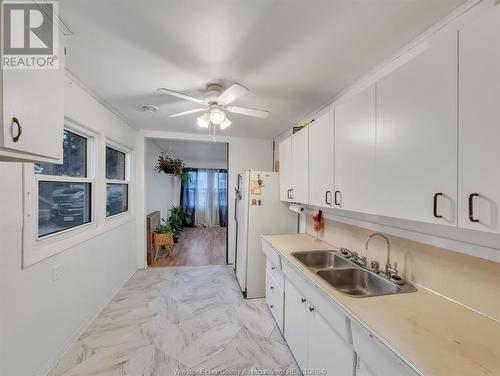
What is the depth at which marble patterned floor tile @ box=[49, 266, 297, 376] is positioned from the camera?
184 centimetres

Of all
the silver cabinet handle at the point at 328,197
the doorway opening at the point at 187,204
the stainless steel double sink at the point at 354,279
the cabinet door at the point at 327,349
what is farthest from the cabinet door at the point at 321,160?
the doorway opening at the point at 187,204

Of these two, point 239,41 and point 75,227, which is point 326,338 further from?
point 75,227

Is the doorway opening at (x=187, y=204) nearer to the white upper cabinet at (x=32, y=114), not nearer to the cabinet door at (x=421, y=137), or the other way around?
the white upper cabinet at (x=32, y=114)

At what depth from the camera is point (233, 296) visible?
3006 mm

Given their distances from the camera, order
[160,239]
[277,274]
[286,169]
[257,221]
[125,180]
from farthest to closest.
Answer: [160,239] < [125,180] < [257,221] < [286,169] < [277,274]

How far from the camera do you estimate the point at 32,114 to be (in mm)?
1049

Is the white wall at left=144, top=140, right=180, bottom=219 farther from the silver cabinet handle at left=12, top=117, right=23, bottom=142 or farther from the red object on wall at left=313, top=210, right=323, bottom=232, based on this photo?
the silver cabinet handle at left=12, top=117, right=23, bottom=142

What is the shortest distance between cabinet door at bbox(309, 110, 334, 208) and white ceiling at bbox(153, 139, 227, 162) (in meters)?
2.85

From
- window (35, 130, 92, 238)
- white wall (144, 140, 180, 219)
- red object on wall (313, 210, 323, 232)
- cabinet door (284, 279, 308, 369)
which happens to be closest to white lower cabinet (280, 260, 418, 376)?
cabinet door (284, 279, 308, 369)

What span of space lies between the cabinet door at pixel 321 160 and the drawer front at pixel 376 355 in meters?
0.96

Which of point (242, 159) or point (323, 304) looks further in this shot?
point (242, 159)

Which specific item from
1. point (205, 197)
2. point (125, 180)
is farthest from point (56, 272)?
point (205, 197)

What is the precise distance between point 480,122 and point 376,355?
3.41 ft

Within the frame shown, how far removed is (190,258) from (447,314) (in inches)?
165
